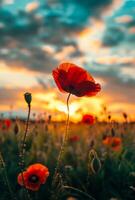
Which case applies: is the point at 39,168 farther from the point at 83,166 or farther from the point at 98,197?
the point at 83,166

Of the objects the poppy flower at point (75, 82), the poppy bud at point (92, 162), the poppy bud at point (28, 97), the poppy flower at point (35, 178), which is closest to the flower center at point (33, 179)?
the poppy flower at point (35, 178)

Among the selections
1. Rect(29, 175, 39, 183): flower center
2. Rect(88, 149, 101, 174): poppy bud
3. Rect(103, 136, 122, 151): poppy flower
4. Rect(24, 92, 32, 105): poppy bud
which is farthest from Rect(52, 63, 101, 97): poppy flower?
Rect(103, 136, 122, 151): poppy flower

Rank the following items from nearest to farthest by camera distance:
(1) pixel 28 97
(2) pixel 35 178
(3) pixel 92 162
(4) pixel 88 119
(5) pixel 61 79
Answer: (1) pixel 28 97 < (5) pixel 61 79 < (3) pixel 92 162 < (2) pixel 35 178 < (4) pixel 88 119

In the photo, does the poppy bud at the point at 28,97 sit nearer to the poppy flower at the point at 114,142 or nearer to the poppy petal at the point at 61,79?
the poppy petal at the point at 61,79

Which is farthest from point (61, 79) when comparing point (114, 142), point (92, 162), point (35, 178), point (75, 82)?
point (114, 142)

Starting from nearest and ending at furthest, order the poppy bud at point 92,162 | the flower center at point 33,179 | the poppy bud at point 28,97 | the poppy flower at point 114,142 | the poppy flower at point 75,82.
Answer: the poppy bud at point 28,97 < the poppy flower at point 75,82 < the poppy bud at point 92,162 < the flower center at point 33,179 < the poppy flower at point 114,142

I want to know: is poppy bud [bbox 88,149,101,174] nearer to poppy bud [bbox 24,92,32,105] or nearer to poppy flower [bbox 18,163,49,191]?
poppy flower [bbox 18,163,49,191]

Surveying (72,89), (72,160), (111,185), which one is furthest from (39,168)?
(72,160)

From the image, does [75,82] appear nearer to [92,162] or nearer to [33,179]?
[92,162]
